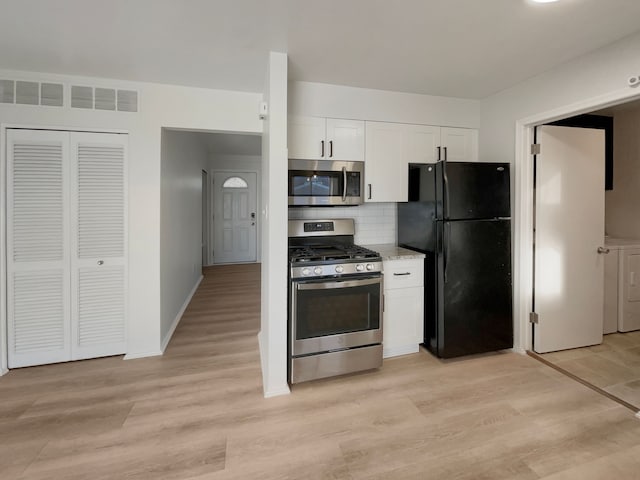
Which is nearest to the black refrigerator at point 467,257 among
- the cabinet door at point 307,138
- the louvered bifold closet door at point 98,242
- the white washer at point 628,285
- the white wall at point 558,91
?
the white wall at point 558,91

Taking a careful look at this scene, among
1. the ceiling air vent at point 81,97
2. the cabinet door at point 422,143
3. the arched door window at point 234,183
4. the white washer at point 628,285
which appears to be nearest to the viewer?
the ceiling air vent at point 81,97

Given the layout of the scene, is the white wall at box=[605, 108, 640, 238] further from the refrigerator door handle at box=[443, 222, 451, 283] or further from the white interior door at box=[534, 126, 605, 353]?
the refrigerator door handle at box=[443, 222, 451, 283]

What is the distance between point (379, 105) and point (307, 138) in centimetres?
78

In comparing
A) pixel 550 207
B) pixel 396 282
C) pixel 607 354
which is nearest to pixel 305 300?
pixel 396 282

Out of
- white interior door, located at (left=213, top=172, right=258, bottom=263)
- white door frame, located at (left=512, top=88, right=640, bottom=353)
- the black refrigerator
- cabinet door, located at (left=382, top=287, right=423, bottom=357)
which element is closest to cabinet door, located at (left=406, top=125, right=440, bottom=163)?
the black refrigerator

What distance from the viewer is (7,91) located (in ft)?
7.82

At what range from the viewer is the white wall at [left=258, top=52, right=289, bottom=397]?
2.09m

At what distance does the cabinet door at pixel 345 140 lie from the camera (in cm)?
273

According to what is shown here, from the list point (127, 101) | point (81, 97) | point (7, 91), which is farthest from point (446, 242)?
point (7, 91)

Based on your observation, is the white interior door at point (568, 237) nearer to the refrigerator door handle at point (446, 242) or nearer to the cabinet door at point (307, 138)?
the refrigerator door handle at point (446, 242)

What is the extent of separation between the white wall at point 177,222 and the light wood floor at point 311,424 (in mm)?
736

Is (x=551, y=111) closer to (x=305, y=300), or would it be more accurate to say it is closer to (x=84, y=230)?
(x=305, y=300)

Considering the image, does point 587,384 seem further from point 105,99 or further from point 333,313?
point 105,99

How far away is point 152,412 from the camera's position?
1.99 m
